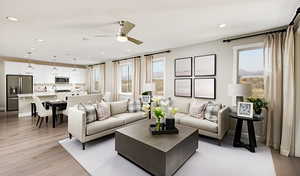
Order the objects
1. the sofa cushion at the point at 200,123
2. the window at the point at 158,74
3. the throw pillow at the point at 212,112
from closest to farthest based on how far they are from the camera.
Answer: the sofa cushion at the point at 200,123 → the throw pillow at the point at 212,112 → the window at the point at 158,74

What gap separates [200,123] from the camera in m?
3.19

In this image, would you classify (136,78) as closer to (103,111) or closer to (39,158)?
(103,111)

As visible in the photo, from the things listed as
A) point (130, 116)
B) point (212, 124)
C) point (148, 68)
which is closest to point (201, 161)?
point (212, 124)

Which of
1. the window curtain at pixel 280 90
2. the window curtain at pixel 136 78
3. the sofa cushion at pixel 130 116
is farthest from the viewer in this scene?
the window curtain at pixel 136 78

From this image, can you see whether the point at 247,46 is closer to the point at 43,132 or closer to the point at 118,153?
the point at 118,153

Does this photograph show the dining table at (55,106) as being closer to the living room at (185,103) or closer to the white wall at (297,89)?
the living room at (185,103)

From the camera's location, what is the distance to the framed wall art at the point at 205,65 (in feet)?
12.7

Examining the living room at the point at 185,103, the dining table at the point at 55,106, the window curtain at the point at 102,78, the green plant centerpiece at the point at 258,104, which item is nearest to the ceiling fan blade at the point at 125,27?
the living room at the point at 185,103

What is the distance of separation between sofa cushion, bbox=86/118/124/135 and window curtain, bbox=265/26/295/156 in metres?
3.48

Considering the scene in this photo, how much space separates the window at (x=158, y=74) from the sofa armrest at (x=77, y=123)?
3.05m

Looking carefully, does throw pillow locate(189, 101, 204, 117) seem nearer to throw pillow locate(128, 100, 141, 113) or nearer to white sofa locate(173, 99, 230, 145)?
white sofa locate(173, 99, 230, 145)

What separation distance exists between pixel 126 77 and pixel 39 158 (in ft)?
14.8

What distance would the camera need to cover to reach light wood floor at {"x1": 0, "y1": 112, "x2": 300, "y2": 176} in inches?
82.3

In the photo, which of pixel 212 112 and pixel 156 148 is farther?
pixel 212 112
